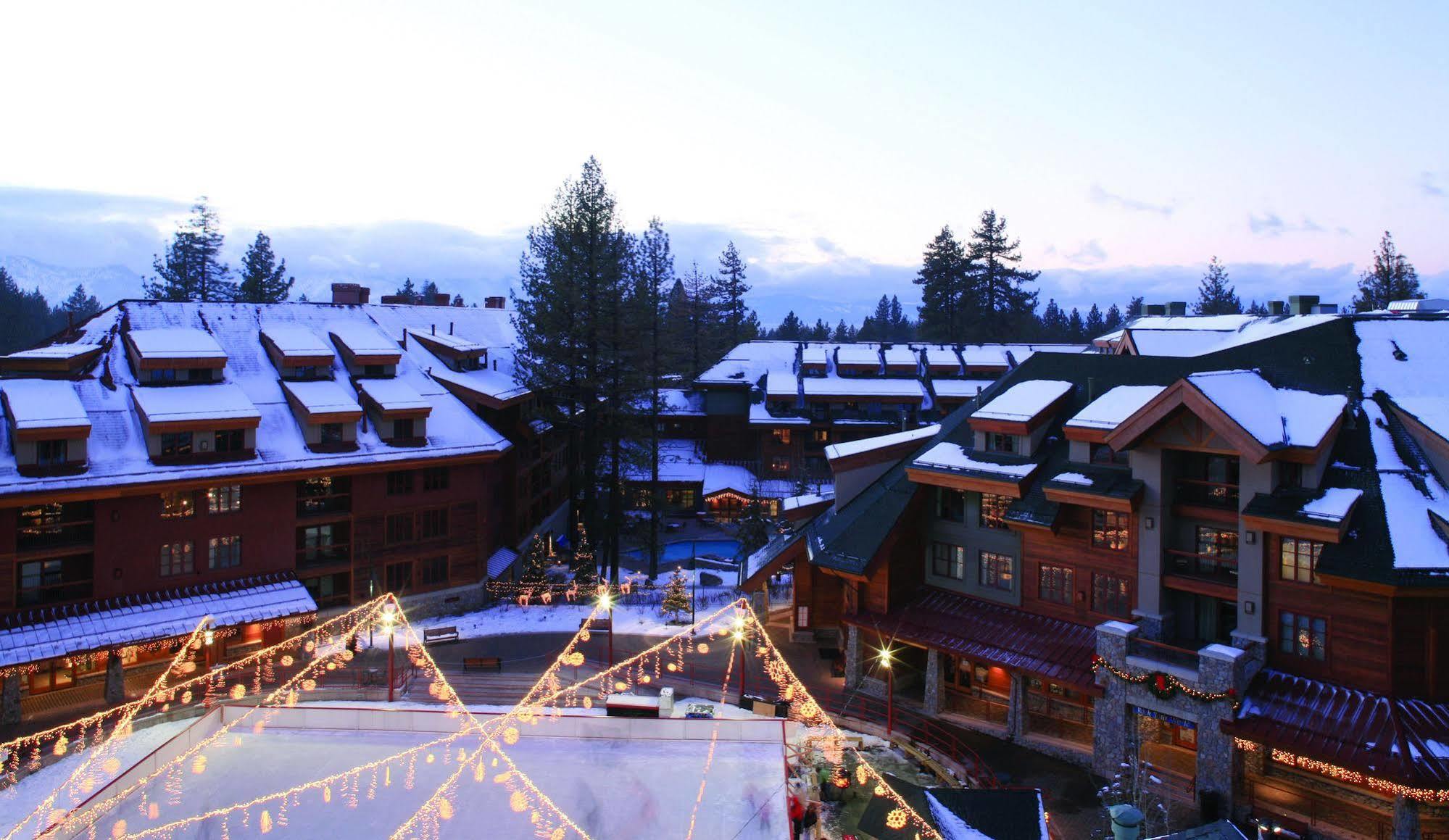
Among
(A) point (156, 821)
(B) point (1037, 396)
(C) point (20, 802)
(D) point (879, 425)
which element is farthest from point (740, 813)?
(D) point (879, 425)

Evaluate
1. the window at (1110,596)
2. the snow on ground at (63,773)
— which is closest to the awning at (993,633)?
the window at (1110,596)

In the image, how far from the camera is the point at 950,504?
3234 centimetres

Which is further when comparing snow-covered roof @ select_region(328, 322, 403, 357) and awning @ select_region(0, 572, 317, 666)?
snow-covered roof @ select_region(328, 322, 403, 357)

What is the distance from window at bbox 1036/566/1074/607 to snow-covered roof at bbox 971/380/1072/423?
4.82 metres

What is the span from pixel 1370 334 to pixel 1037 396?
9.52m

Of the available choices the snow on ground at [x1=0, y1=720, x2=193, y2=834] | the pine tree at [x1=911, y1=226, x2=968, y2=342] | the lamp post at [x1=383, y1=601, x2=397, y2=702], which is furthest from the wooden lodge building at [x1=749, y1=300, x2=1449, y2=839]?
the pine tree at [x1=911, y1=226, x2=968, y2=342]

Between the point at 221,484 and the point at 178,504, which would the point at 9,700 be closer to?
the point at 178,504

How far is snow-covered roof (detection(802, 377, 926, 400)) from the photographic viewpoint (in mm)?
65438

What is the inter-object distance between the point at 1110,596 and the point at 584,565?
26620mm

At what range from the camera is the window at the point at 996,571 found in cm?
3055

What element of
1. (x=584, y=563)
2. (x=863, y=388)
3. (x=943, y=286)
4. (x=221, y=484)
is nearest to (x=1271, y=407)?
Result: (x=584, y=563)

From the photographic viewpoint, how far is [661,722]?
90.0 ft

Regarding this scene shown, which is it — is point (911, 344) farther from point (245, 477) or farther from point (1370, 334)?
point (245, 477)

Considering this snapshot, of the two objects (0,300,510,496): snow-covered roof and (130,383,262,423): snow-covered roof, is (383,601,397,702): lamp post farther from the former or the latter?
(130,383,262,423): snow-covered roof
